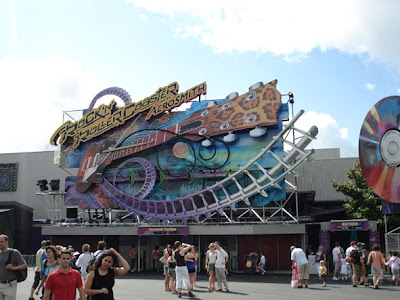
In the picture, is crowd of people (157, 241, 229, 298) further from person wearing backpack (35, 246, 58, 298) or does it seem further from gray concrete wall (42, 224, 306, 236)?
gray concrete wall (42, 224, 306, 236)

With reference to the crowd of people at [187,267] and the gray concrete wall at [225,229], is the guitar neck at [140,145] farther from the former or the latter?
the crowd of people at [187,267]

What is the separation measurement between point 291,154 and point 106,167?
41.6 ft

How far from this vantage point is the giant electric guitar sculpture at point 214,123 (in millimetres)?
27812

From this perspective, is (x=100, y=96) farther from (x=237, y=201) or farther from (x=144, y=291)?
(x=144, y=291)

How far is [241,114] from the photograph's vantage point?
28.3 metres

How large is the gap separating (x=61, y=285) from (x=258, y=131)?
845 inches

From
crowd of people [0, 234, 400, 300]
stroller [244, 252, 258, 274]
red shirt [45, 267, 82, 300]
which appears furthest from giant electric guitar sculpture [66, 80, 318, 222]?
red shirt [45, 267, 82, 300]

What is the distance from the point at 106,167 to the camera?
3105 centimetres

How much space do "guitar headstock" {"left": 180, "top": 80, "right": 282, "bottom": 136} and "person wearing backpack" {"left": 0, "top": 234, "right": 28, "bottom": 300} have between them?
2039 centimetres

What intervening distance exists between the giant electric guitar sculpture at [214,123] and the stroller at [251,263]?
7.50 meters

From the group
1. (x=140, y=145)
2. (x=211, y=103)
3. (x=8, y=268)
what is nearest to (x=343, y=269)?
(x=211, y=103)

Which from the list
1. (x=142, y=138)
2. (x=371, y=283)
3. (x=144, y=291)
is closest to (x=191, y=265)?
(x=144, y=291)

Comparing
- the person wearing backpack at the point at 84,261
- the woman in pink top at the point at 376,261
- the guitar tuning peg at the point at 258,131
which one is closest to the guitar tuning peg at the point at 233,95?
the guitar tuning peg at the point at 258,131

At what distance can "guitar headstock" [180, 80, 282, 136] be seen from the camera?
90.8 ft
